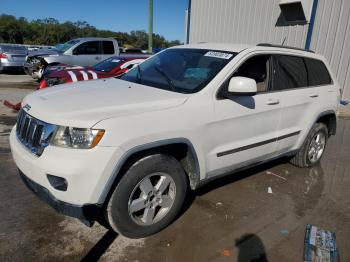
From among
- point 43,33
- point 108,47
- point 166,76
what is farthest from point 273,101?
point 43,33

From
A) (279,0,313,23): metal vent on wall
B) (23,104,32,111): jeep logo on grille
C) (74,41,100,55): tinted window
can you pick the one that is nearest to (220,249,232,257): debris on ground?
(23,104,32,111): jeep logo on grille

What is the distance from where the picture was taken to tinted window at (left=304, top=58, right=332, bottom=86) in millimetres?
4453

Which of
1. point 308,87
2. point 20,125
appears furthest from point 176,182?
point 308,87

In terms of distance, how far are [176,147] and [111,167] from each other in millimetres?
748

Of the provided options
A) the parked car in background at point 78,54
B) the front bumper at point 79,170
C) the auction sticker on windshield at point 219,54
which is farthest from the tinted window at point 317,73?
the parked car in background at point 78,54

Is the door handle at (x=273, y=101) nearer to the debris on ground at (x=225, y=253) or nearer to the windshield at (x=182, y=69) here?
the windshield at (x=182, y=69)

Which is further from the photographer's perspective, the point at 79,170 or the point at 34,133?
the point at 34,133

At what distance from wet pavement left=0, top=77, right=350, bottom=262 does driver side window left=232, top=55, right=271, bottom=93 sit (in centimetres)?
136

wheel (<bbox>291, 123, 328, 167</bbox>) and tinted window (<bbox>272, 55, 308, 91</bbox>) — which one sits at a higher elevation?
tinted window (<bbox>272, 55, 308, 91</bbox>)

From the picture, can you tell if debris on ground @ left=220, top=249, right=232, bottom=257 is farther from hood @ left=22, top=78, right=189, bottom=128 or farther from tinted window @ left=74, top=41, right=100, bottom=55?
tinted window @ left=74, top=41, right=100, bottom=55

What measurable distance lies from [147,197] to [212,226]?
84 cm

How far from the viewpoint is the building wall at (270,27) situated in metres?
10.7

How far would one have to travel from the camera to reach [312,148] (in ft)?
15.9

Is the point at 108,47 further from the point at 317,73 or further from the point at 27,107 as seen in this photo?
the point at 27,107
